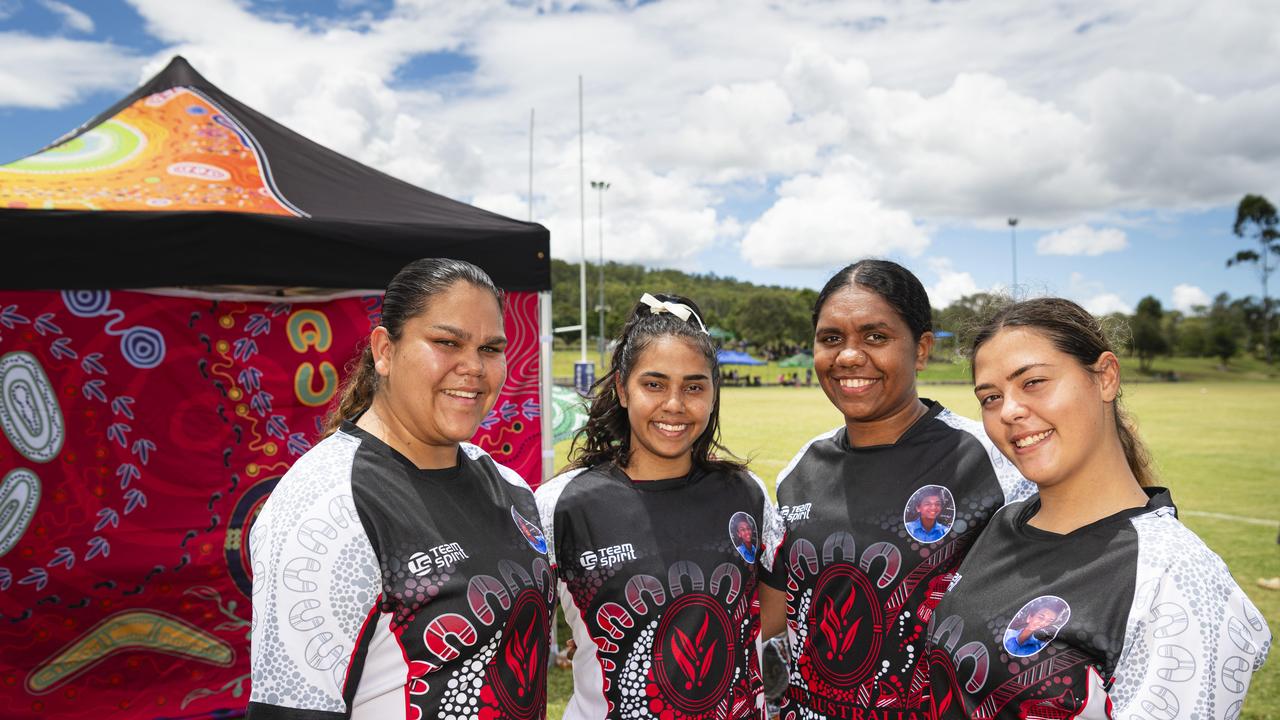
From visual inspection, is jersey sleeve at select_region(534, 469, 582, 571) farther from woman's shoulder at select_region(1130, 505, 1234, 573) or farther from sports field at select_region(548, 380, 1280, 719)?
sports field at select_region(548, 380, 1280, 719)

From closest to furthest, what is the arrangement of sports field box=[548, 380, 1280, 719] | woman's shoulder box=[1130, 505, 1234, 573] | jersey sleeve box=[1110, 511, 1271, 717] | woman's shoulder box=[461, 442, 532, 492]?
jersey sleeve box=[1110, 511, 1271, 717]
woman's shoulder box=[1130, 505, 1234, 573]
woman's shoulder box=[461, 442, 532, 492]
sports field box=[548, 380, 1280, 719]

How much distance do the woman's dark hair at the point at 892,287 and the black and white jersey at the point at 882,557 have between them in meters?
0.32

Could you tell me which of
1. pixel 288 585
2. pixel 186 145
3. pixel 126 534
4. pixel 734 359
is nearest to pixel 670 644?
pixel 288 585

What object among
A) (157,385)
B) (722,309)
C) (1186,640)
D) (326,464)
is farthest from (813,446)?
(722,309)

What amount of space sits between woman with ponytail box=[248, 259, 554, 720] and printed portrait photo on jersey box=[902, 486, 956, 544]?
3.43ft

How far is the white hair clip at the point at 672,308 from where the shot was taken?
95.0 inches

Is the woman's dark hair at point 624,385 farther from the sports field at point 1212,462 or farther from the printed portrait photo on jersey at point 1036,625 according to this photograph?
the sports field at point 1212,462

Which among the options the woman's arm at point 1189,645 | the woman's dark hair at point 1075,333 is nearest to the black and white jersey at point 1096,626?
the woman's arm at point 1189,645

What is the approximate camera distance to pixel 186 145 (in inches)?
Result: 183

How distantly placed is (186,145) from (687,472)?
4.00 metres

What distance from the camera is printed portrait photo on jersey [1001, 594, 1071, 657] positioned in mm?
1591

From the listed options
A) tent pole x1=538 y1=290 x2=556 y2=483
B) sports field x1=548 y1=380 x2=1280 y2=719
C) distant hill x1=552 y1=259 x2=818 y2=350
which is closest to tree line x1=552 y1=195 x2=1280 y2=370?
distant hill x1=552 y1=259 x2=818 y2=350

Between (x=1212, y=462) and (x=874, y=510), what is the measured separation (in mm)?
14005

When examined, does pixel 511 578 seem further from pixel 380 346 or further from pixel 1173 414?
pixel 1173 414
